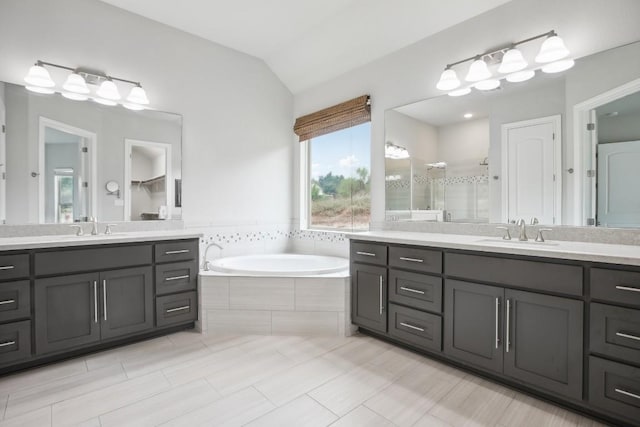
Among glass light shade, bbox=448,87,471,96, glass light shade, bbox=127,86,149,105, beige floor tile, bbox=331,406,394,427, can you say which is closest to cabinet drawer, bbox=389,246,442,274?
beige floor tile, bbox=331,406,394,427

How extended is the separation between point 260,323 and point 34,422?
54.9 inches

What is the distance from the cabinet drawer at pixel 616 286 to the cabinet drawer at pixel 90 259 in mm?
2741

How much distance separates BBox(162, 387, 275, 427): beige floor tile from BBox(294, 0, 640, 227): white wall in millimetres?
1904

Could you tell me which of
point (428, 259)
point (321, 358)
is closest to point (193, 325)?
point (321, 358)

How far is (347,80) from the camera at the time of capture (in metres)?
3.36

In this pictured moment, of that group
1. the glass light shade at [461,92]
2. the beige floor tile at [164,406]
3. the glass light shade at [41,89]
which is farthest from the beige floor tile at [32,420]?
the glass light shade at [461,92]

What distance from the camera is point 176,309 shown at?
8.39 feet

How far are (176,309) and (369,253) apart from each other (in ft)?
5.28

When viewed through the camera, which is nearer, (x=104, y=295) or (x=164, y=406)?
(x=164, y=406)

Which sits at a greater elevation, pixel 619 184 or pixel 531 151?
pixel 531 151

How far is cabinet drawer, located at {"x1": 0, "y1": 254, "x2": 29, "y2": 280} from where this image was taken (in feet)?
6.18

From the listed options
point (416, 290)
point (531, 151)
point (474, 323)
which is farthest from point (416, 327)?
point (531, 151)

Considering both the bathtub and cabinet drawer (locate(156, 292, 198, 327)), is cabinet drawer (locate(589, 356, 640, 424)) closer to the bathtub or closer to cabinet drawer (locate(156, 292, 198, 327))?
the bathtub

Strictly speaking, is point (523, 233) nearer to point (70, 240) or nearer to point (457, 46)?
point (457, 46)
